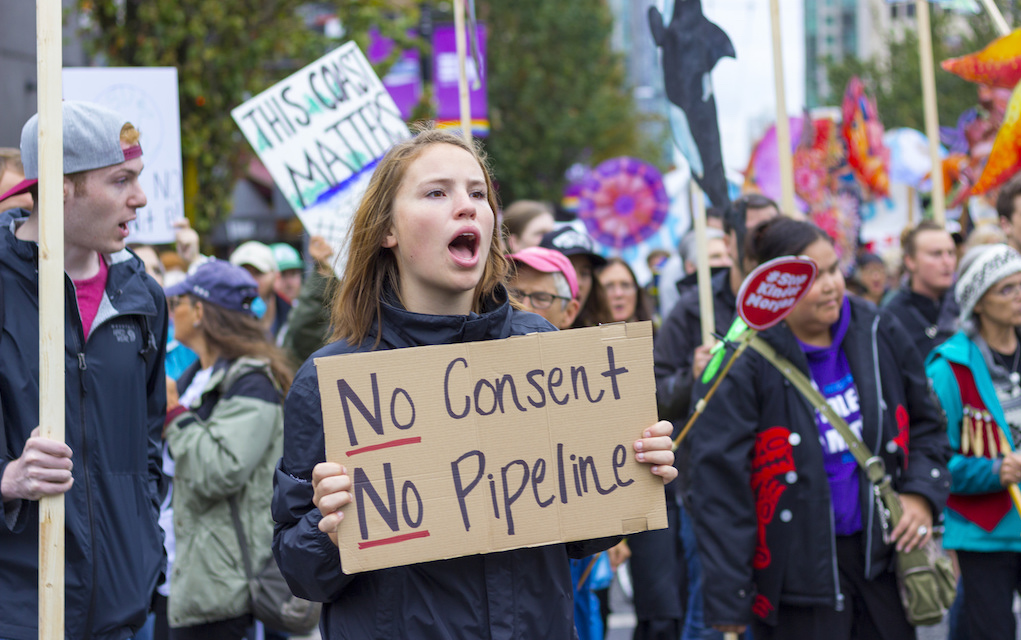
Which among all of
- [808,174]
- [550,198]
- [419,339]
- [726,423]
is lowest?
[726,423]

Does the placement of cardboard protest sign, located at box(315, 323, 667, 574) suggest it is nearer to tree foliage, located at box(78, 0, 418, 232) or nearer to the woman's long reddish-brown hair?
the woman's long reddish-brown hair

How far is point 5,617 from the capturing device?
8.73 ft

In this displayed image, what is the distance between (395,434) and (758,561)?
2.02m

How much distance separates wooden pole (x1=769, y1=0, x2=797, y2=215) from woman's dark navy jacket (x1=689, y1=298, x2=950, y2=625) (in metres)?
0.78

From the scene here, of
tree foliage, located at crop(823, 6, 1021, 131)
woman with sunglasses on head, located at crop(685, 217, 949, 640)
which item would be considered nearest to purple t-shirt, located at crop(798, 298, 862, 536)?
woman with sunglasses on head, located at crop(685, 217, 949, 640)

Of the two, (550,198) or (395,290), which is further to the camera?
(550,198)

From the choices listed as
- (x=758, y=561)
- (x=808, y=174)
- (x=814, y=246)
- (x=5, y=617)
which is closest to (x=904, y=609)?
(x=758, y=561)

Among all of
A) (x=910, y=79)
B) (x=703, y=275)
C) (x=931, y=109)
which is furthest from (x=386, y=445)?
(x=910, y=79)

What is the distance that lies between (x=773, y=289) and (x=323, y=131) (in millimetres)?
3186

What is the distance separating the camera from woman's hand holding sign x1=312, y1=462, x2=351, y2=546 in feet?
6.94

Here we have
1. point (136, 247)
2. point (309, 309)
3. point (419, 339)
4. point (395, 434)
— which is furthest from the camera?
point (136, 247)

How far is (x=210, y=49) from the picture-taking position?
11.0m

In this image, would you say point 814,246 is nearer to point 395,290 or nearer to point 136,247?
point 395,290

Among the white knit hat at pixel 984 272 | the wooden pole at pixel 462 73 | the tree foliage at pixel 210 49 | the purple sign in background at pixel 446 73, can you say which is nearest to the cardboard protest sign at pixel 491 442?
the wooden pole at pixel 462 73
